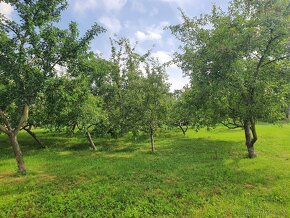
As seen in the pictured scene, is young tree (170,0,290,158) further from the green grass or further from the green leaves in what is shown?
the green grass

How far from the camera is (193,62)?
68.3ft

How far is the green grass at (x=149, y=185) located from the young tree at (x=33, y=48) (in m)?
6.45

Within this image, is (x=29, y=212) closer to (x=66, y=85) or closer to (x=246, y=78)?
(x=66, y=85)

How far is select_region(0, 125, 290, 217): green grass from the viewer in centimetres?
1308

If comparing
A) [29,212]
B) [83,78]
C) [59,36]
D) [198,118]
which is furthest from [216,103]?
[29,212]

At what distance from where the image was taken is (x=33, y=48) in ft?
59.5

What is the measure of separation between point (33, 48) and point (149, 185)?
1220cm

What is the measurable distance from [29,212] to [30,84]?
8.57 metres

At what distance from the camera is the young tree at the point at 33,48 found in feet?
57.9

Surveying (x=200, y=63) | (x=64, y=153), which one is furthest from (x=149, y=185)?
(x=64, y=153)

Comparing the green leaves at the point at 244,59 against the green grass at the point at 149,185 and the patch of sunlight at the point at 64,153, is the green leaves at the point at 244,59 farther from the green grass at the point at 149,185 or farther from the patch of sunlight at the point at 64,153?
the patch of sunlight at the point at 64,153

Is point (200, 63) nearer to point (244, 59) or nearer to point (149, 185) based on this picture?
point (244, 59)

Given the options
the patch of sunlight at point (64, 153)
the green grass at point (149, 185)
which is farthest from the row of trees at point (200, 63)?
the patch of sunlight at point (64, 153)

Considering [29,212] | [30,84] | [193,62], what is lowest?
[29,212]
